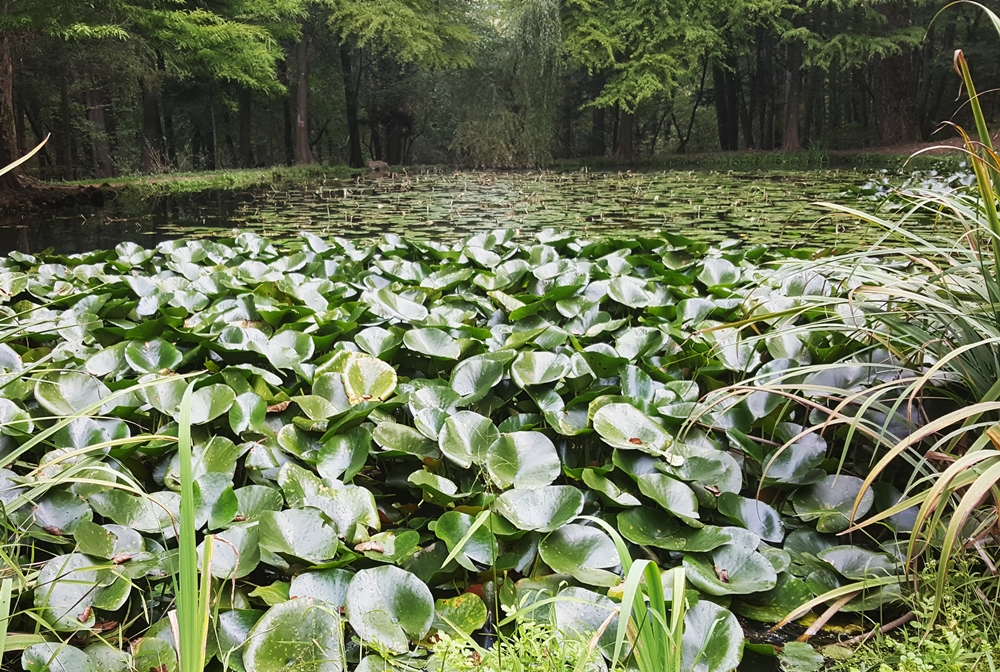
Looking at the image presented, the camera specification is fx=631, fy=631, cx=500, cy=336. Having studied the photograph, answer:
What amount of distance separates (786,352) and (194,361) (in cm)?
149

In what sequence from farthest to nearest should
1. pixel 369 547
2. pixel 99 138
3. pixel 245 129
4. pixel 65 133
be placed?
pixel 245 129 < pixel 99 138 < pixel 65 133 < pixel 369 547

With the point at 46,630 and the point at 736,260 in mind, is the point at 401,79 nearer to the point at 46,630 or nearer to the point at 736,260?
the point at 736,260

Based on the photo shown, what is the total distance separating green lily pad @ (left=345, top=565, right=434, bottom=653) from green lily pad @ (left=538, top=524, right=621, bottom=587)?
0.21 metres

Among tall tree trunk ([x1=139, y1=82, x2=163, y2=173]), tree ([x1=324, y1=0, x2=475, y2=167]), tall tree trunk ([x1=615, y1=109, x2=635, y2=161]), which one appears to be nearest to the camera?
tall tree trunk ([x1=139, y1=82, x2=163, y2=173])

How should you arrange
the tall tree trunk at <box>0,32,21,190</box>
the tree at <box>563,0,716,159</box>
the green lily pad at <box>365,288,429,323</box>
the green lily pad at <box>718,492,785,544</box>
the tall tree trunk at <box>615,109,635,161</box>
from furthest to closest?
the tall tree trunk at <box>615,109,635,161</box>, the tree at <box>563,0,716,159</box>, the tall tree trunk at <box>0,32,21,190</box>, the green lily pad at <box>365,288,429,323</box>, the green lily pad at <box>718,492,785,544</box>

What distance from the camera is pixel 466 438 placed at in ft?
3.99

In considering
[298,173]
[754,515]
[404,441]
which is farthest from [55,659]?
[298,173]

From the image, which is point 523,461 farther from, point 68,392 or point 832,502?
point 68,392

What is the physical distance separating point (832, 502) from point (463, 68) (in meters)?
15.9

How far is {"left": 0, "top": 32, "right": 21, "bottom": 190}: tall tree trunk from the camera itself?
22.0 ft

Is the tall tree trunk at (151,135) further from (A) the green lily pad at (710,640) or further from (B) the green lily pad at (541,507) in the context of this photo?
(A) the green lily pad at (710,640)

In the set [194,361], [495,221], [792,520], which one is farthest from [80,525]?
[495,221]

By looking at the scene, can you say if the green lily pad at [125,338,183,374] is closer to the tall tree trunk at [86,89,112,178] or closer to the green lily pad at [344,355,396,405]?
the green lily pad at [344,355,396,405]

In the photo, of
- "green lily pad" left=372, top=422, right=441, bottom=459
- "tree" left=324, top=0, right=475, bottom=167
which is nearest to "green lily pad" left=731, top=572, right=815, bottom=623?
"green lily pad" left=372, top=422, right=441, bottom=459
